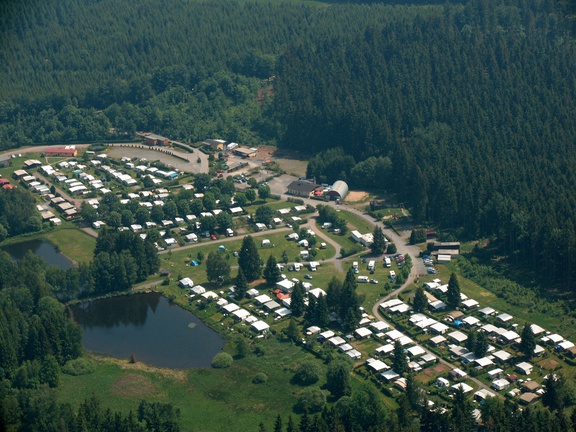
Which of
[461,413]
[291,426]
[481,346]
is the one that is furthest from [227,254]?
[461,413]

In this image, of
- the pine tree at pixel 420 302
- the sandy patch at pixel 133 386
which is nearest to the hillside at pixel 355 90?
the pine tree at pixel 420 302

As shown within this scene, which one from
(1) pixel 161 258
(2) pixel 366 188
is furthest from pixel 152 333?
(2) pixel 366 188

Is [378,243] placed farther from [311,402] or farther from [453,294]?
[311,402]

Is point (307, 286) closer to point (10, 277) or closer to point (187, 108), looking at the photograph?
point (10, 277)

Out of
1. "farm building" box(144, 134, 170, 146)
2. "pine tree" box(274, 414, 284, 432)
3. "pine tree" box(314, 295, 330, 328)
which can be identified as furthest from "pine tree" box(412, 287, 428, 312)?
"farm building" box(144, 134, 170, 146)

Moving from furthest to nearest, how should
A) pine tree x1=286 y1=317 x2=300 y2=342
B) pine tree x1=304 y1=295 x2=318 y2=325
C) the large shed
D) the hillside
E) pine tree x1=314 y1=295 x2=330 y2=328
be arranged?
the large shed, the hillside, pine tree x1=304 y1=295 x2=318 y2=325, pine tree x1=314 y1=295 x2=330 y2=328, pine tree x1=286 y1=317 x2=300 y2=342

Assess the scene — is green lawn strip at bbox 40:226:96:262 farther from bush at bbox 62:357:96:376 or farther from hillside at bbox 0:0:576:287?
hillside at bbox 0:0:576:287

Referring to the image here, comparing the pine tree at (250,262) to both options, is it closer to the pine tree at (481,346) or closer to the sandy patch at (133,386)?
the sandy patch at (133,386)
